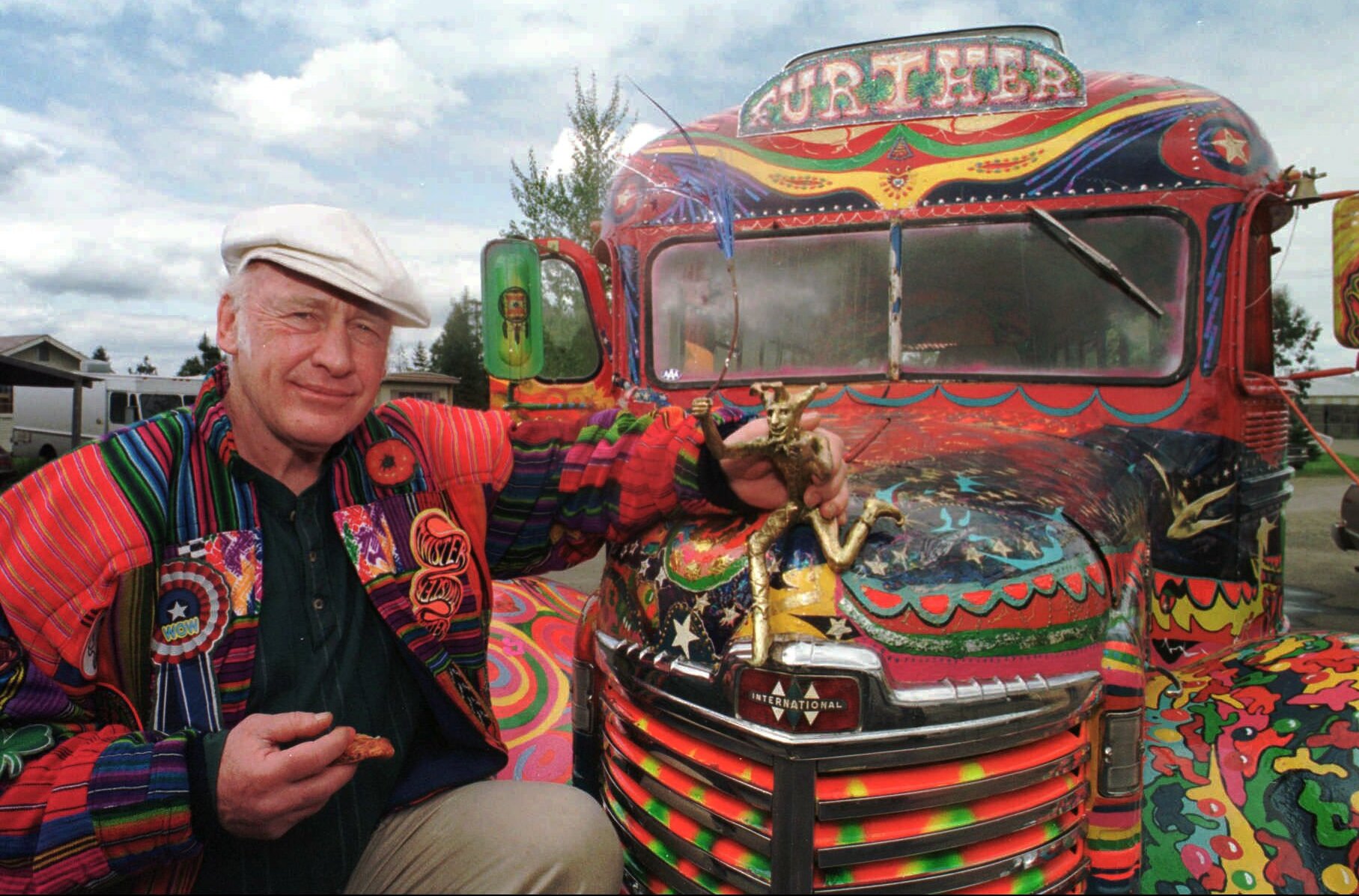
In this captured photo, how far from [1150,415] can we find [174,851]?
252cm

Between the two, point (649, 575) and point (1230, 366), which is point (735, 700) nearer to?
point (649, 575)

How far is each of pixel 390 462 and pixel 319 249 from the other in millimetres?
451

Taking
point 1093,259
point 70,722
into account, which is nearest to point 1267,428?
point 1093,259

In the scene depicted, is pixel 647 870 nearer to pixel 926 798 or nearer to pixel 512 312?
pixel 926 798

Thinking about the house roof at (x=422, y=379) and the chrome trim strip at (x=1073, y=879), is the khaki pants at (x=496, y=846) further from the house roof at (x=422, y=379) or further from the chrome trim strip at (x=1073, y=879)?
the house roof at (x=422, y=379)

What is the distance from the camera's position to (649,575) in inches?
62.2

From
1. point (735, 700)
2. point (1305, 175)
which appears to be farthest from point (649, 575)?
point (1305, 175)

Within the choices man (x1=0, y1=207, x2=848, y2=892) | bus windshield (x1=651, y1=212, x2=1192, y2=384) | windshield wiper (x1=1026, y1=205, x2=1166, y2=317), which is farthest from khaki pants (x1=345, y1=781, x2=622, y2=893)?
windshield wiper (x1=1026, y1=205, x2=1166, y2=317)

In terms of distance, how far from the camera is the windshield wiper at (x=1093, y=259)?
244 cm

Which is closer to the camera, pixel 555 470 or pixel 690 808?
pixel 690 808

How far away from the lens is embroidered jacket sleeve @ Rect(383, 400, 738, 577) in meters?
1.76

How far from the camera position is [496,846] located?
1.48 m

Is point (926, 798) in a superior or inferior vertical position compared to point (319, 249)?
inferior

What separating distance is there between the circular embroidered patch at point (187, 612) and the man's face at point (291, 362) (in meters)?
0.27
